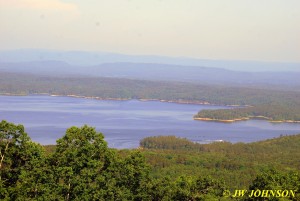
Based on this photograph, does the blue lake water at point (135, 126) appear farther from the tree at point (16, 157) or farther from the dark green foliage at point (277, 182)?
the dark green foliage at point (277, 182)

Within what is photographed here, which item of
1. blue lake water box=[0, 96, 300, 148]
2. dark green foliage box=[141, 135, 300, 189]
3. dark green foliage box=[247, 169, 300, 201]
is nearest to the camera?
dark green foliage box=[247, 169, 300, 201]

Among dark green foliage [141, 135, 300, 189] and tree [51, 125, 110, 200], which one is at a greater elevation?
tree [51, 125, 110, 200]

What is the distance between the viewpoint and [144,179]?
1407cm

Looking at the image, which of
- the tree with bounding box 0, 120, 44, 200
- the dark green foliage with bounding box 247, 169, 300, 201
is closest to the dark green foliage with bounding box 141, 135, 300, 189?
the dark green foliage with bounding box 247, 169, 300, 201

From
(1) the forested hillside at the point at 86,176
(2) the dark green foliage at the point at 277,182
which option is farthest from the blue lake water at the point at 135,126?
(2) the dark green foliage at the point at 277,182

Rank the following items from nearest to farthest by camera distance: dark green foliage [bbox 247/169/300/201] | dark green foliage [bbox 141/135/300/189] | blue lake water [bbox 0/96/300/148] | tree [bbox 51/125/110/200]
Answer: dark green foliage [bbox 247/169/300/201] < tree [bbox 51/125/110/200] < dark green foliage [bbox 141/135/300/189] < blue lake water [bbox 0/96/300/148]

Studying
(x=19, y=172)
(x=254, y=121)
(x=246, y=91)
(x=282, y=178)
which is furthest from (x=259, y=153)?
(x=246, y=91)

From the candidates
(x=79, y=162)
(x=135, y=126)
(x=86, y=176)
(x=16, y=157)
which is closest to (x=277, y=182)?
(x=86, y=176)

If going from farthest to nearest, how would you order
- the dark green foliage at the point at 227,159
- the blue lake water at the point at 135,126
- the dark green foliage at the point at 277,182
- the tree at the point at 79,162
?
the blue lake water at the point at 135,126, the dark green foliage at the point at 227,159, the tree at the point at 79,162, the dark green foliage at the point at 277,182

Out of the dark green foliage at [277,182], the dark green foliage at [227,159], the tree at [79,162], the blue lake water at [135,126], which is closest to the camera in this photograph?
the dark green foliage at [277,182]

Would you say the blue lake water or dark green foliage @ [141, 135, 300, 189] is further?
the blue lake water

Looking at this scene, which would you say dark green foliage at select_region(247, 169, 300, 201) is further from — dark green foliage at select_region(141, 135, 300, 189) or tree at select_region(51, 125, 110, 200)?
dark green foliage at select_region(141, 135, 300, 189)

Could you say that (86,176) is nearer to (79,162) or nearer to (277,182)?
(79,162)

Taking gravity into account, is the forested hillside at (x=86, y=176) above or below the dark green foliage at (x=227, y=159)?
above
